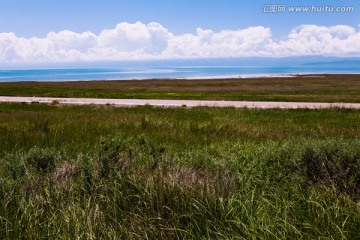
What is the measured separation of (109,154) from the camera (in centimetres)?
685

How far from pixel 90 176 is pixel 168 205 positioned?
1588 millimetres

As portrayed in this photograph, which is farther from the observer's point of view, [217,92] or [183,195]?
[217,92]

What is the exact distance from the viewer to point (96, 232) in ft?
14.1

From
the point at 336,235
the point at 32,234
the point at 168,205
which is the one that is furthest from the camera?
the point at 168,205

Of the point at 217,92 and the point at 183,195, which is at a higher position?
the point at 183,195

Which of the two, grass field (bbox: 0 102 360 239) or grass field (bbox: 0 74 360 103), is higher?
grass field (bbox: 0 102 360 239)

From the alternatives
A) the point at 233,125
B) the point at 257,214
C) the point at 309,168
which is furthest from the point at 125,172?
the point at 233,125

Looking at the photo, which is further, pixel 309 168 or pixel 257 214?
pixel 309 168

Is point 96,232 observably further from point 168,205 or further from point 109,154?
point 109,154

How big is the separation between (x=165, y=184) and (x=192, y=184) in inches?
15.1

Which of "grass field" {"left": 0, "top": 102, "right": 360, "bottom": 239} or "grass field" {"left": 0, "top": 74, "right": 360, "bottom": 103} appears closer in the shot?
"grass field" {"left": 0, "top": 102, "right": 360, "bottom": 239}

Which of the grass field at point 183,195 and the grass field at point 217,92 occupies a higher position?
the grass field at point 183,195

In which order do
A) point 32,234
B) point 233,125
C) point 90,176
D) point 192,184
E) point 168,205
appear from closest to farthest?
point 32,234
point 168,205
point 192,184
point 90,176
point 233,125

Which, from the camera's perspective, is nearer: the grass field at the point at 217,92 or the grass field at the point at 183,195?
the grass field at the point at 183,195
